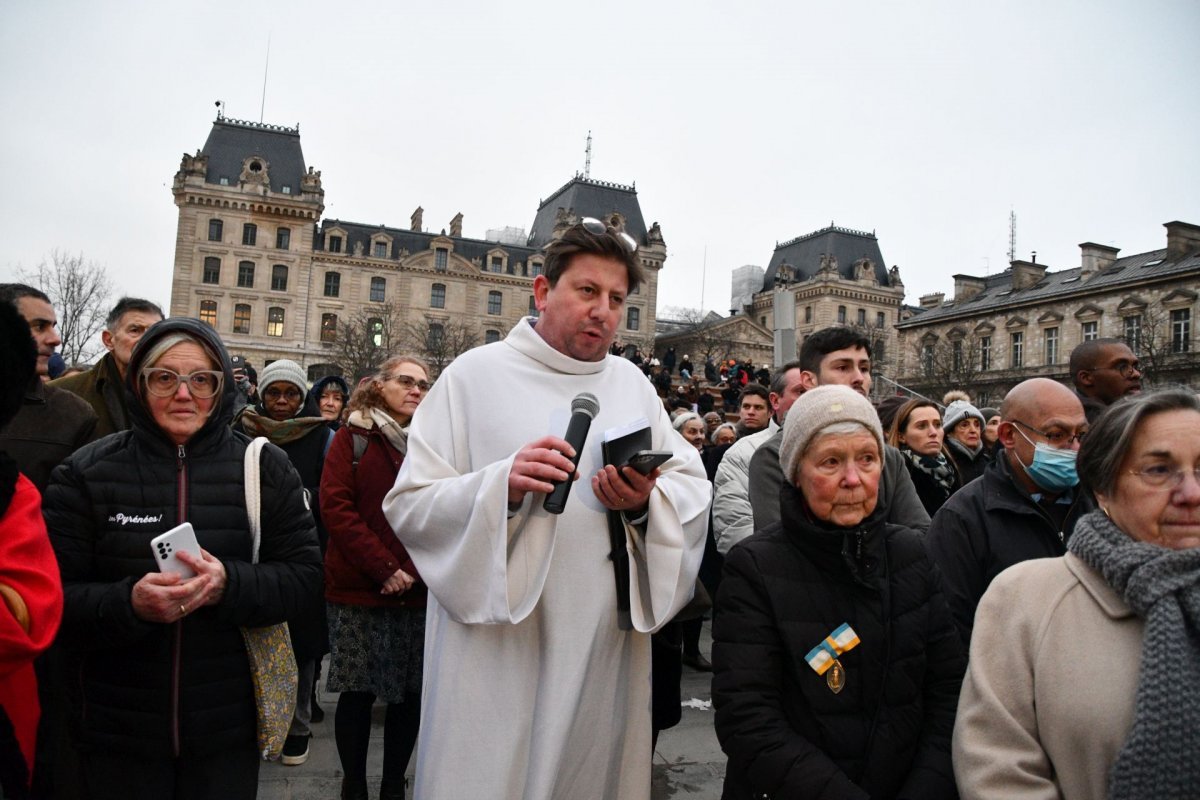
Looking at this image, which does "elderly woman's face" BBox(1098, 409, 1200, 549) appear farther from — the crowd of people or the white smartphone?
the white smartphone

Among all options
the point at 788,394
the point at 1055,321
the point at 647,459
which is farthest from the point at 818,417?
the point at 1055,321

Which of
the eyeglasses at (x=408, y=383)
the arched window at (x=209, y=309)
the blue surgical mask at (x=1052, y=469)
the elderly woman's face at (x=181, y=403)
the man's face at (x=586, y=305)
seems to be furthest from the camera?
the arched window at (x=209, y=309)

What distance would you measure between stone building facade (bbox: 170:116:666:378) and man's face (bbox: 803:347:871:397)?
47.9m

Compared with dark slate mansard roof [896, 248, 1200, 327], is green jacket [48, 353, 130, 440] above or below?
below

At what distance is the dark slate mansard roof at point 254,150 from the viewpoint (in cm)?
5556

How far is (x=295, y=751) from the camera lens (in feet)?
13.8

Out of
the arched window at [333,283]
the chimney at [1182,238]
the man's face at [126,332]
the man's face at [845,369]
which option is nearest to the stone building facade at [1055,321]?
the chimney at [1182,238]

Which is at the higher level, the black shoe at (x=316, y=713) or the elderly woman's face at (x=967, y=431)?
the elderly woman's face at (x=967, y=431)

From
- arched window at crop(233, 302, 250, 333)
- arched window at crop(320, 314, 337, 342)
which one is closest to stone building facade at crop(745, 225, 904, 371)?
arched window at crop(320, 314, 337, 342)

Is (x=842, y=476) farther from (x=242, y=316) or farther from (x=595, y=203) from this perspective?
(x=595, y=203)

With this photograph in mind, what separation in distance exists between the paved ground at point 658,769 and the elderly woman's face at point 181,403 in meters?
2.28

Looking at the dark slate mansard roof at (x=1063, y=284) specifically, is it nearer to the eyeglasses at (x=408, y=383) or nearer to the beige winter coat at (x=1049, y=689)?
the eyeglasses at (x=408, y=383)

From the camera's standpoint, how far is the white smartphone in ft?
7.07

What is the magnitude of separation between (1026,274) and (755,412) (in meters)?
45.0
